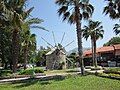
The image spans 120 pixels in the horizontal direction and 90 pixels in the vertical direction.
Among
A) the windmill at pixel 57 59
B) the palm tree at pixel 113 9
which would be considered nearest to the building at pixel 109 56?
the windmill at pixel 57 59

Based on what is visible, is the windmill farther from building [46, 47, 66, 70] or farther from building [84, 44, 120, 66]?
building [84, 44, 120, 66]

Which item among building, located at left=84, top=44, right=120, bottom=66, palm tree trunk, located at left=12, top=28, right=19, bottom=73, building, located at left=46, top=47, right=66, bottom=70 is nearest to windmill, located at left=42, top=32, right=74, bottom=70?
building, located at left=46, top=47, right=66, bottom=70

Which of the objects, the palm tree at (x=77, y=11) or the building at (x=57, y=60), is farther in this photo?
the building at (x=57, y=60)

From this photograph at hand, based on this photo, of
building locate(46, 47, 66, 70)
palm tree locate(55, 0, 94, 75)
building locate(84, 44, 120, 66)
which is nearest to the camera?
palm tree locate(55, 0, 94, 75)

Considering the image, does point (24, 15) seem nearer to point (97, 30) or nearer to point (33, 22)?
point (33, 22)

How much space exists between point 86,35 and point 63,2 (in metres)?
27.7

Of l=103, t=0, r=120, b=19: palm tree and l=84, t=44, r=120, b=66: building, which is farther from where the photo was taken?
l=84, t=44, r=120, b=66: building

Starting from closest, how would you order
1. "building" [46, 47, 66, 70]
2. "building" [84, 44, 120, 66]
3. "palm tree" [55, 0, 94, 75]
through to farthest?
"palm tree" [55, 0, 94, 75], "building" [46, 47, 66, 70], "building" [84, 44, 120, 66]

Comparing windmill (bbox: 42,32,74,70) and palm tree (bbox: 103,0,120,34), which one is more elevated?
palm tree (bbox: 103,0,120,34)

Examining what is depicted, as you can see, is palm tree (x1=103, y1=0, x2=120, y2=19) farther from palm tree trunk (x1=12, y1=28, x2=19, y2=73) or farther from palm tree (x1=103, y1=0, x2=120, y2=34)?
palm tree trunk (x1=12, y1=28, x2=19, y2=73)

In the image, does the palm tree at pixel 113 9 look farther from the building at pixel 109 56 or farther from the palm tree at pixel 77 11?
the building at pixel 109 56

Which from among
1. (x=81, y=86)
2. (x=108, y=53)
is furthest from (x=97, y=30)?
(x=81, y=86)

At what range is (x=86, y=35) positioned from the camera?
62.2m

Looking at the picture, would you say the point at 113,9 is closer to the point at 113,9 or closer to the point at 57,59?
the point at 113,9
